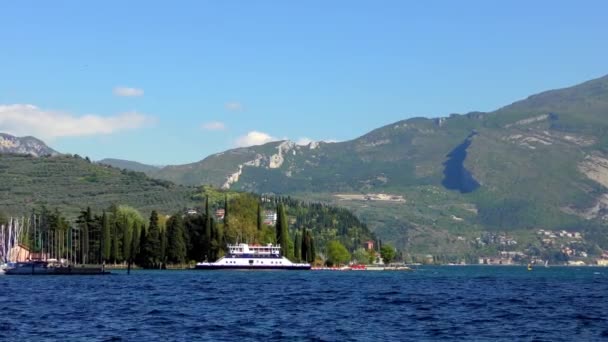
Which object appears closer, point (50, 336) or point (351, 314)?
point (50, 336)

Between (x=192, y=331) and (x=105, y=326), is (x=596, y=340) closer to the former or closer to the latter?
(x=192, y=331)

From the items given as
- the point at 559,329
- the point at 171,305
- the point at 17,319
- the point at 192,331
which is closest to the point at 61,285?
the point at 171,305

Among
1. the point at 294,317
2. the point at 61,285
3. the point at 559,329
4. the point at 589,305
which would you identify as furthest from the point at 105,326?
the point at 61,285

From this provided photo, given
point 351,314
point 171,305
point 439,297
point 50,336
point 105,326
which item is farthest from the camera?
point 439,297

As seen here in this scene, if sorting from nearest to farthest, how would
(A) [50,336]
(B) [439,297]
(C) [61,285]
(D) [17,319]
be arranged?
1. (A) [50,336]
2. (D) [17,319]
3. (B) [439,297]
4. (C) [61,285]

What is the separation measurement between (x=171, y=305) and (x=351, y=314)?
19342mm

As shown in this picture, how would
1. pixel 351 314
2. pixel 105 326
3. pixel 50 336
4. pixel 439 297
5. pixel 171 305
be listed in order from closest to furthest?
pixel 50 336
pixel 105 326
pixel 351 314
pixel 171 305
pixel 439 297

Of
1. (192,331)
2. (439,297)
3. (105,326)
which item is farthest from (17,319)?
(439,297)

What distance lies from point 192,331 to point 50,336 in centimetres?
972

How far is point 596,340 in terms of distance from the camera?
72438 millimetres

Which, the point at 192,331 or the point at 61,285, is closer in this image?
the point at 192,331

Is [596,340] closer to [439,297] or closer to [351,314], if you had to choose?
[351,314]

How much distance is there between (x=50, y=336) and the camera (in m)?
72.2

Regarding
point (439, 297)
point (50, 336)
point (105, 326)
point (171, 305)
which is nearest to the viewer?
point (50, 336)
